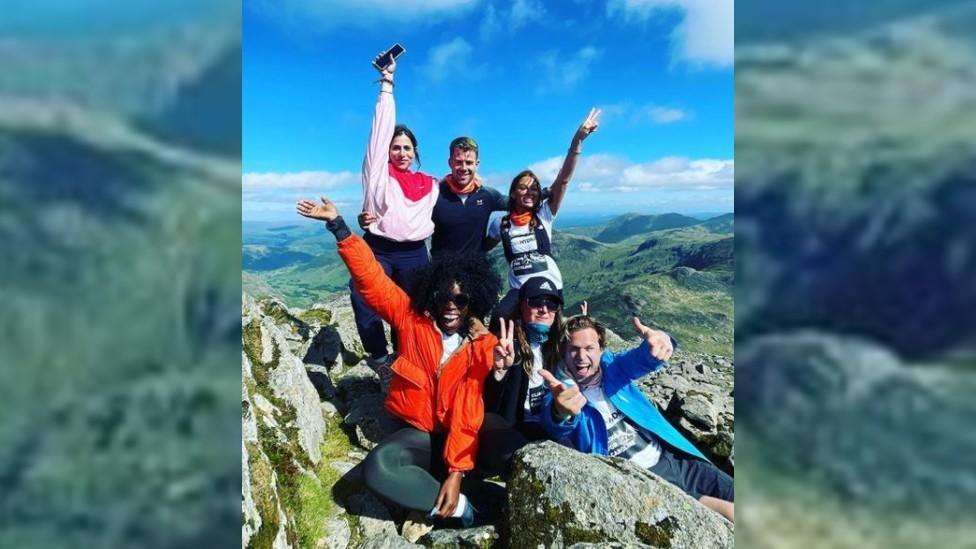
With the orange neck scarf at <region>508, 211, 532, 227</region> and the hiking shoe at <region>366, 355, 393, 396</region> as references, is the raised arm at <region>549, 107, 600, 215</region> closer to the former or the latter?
the orange neck scarf at <region>508, 211, 532, 227</region>

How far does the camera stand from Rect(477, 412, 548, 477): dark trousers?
4.36 meters

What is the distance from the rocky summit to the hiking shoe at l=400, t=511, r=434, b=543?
0.43ft

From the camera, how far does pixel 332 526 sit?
415 cm

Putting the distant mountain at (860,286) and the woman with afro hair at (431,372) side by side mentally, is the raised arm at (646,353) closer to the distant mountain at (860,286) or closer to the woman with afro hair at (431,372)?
the woman with afro hair at (431,372)

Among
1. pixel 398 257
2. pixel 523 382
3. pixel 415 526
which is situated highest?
pixel 398 257

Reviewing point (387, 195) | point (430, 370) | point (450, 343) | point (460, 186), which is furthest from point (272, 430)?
point (460, 186)

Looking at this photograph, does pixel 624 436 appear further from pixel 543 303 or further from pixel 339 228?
pixel 339 228

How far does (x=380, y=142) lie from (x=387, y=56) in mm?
734

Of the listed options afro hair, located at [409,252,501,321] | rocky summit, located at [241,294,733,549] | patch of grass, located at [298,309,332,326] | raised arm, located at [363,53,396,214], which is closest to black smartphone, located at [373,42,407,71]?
raised arm, located at [363,53,396,214]

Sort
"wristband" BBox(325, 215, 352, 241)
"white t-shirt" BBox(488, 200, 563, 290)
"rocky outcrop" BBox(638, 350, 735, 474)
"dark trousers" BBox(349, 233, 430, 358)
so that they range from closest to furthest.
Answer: "wristband" BBox(325, 215, 352, 241)
"white t-shirt" BBox(488, 200, 563, 290)
"dark trousers" BBox(349, 233, 430, 358)
"rocky outcrop" BBox(638, 350, 735, 474)

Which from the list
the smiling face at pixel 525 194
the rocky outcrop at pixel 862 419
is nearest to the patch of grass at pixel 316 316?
the smiling face at pixel 525 194

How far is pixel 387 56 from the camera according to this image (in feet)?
14.5

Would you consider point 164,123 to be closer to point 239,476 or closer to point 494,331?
point 239,476

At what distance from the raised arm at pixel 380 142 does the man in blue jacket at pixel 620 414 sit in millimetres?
2259
